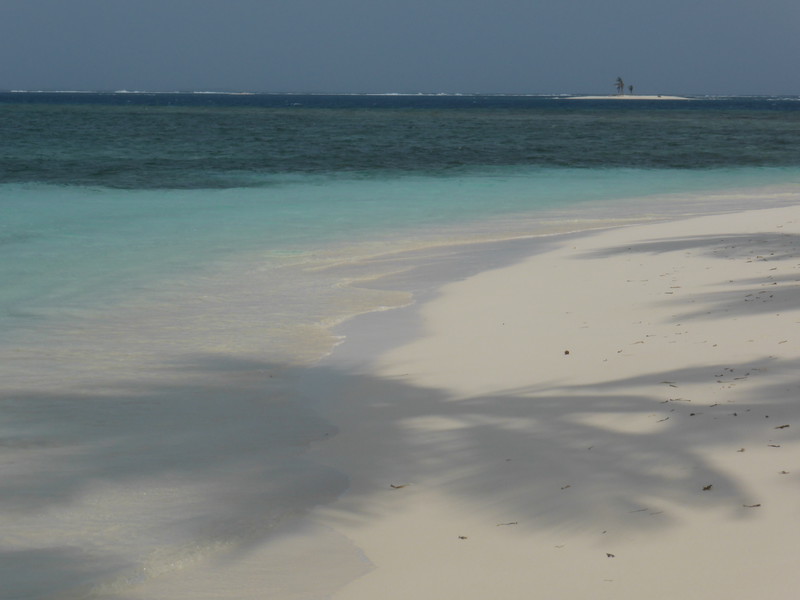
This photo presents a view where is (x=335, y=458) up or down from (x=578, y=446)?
down

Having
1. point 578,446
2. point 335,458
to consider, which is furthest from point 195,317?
point 578,446

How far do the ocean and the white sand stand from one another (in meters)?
0.49

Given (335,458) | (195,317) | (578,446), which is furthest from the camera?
(195,317)

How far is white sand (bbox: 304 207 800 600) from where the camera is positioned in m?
4.31

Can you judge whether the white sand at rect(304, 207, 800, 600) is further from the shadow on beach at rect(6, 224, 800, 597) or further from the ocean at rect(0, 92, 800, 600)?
the ocean at rect(0, 92, 800, 600)

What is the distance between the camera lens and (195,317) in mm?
10312

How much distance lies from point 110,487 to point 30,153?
36422mm

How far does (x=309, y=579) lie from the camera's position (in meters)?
4.49

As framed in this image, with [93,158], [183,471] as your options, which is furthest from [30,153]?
[183,471]

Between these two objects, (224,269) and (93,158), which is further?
(93,158)

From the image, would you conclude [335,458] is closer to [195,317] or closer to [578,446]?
[578,446]

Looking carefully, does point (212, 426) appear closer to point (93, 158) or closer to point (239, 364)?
point (239, 364)

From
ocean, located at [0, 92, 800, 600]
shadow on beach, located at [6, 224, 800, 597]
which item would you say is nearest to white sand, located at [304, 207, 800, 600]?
shadow on beach, located at [6, 224, 800, 597]

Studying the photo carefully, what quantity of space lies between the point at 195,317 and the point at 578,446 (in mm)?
5579
